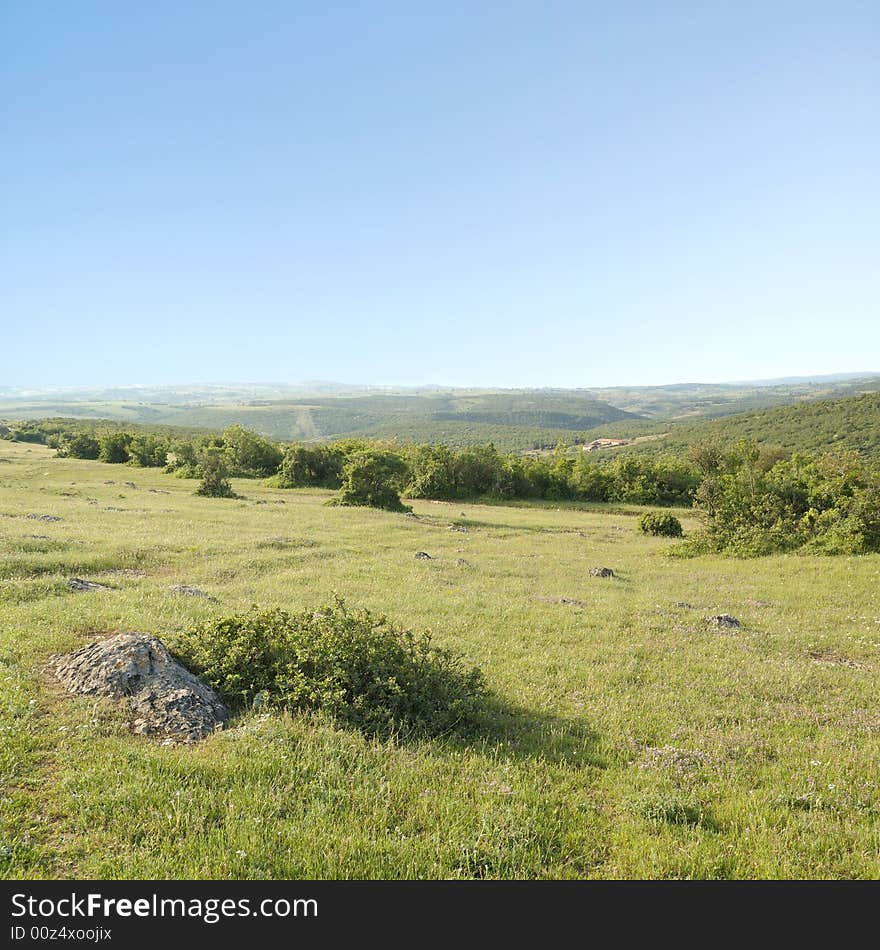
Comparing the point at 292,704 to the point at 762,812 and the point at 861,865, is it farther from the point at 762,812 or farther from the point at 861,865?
the point at 861,865

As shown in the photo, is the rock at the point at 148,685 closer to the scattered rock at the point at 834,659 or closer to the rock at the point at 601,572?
the scattered rock at the point at 834,659

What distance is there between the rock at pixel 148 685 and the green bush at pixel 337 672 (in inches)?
24.9

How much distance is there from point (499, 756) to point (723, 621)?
502 inches

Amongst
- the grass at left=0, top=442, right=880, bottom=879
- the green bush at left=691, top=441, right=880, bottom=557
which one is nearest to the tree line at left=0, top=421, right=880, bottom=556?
the green bush at left=691, top=441, right=880, bottom=557

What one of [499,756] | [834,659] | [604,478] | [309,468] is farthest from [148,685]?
[604,478]

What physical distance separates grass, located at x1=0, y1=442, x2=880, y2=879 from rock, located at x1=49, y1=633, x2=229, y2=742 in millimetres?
330

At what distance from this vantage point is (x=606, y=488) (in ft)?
265

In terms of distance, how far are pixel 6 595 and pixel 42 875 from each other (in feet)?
40.0

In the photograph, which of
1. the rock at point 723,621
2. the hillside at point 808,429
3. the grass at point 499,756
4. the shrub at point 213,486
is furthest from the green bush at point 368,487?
the hillside at point 808,429

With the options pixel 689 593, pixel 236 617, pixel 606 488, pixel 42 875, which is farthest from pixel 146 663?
pixel 606 488

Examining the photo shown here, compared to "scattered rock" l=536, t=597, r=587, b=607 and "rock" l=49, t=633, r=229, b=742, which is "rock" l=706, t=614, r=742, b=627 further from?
"rock" l=49, t=633, r=229, b=742

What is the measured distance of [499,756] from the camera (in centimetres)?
823

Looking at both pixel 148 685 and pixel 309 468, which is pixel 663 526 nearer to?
pixel 148 685

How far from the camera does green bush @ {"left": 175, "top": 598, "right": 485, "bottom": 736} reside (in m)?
8.92
